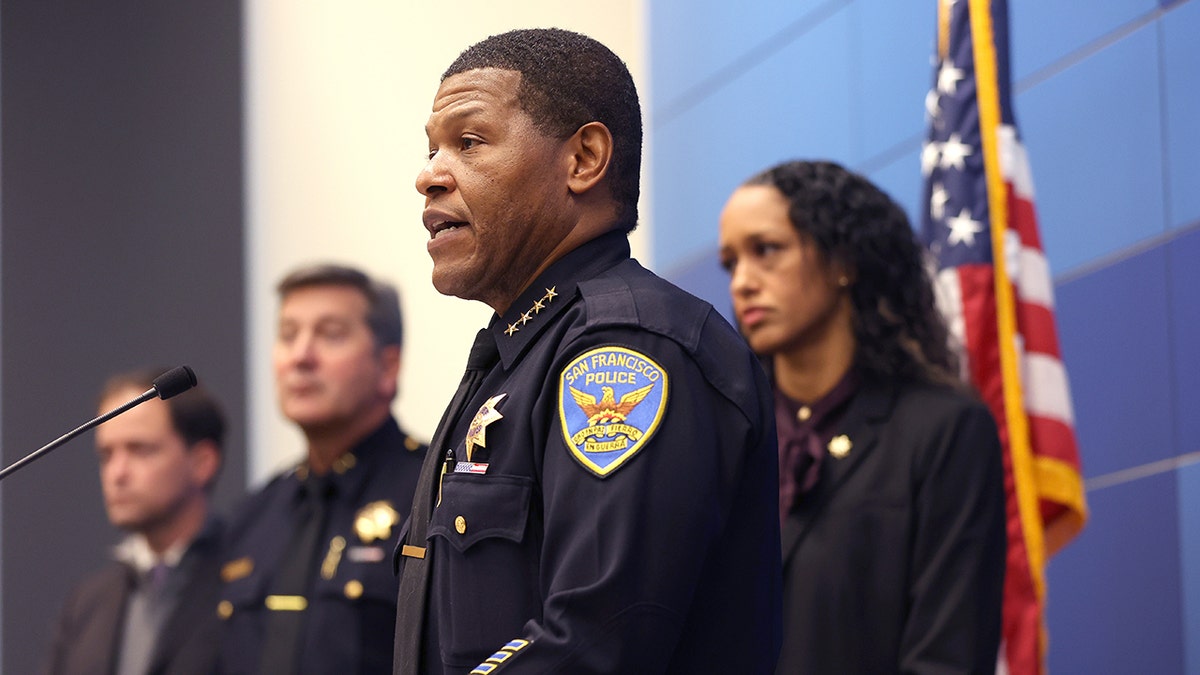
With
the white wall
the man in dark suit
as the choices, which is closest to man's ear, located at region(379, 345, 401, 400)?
the man in dark suit

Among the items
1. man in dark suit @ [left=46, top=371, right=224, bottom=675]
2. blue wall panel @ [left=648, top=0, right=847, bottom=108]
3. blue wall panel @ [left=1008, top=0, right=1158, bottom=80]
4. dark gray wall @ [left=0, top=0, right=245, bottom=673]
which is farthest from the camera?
dark gray wall @ [left=0, top=0, right=245, bottom=673]

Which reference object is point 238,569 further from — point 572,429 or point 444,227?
point 572,429

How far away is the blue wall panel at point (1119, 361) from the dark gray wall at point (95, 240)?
423 centimetres

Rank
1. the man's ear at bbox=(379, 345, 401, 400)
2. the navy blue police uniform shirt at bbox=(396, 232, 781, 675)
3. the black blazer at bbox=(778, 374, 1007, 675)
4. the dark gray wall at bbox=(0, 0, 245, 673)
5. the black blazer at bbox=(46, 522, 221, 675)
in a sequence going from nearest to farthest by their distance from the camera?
the navy blue police uniform shirt at bbox=(396, 232, 781, 675) → the black blazer at bbox=(778, 374, 1007, 675) → the man's ear at bbox=(379, 345, 401, 400) → the black blazer at bbox=(46, 522, 221, 675) → the dark gray wall at bbox=(0, 0, 245, 673)

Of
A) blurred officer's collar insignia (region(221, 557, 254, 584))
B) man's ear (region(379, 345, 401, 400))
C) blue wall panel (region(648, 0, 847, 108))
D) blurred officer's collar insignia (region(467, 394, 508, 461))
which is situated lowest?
blurred officer's collar insignia (region(221, 557, 254, 584))

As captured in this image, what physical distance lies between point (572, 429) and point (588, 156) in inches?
16.3

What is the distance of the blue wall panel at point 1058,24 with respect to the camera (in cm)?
359

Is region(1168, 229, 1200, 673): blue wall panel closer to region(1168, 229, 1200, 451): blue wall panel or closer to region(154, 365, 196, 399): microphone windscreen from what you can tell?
region(1168, 229, 1200, 451): blue wall panel

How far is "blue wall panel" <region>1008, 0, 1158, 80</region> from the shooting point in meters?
3.59

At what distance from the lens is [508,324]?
1983 millimetres

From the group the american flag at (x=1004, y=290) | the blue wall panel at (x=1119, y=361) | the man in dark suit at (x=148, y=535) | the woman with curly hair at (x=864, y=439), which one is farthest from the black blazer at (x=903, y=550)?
the man in dark suit at (x=148, y=535)

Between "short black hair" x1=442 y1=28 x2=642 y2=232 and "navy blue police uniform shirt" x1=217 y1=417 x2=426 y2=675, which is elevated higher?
"short black hair" x1=442 y1=28 x2=642 y2=232

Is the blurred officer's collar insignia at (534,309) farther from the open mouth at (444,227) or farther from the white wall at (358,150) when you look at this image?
the white wall at (358,150)

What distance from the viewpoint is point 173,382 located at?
2.26 meters
